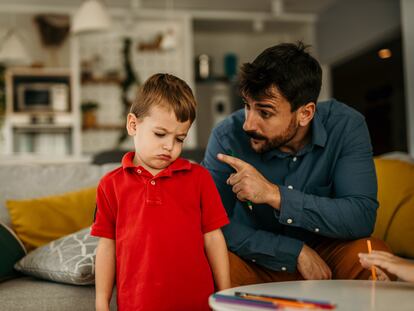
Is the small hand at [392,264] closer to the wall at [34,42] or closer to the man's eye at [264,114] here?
the man's eye at [264,114]

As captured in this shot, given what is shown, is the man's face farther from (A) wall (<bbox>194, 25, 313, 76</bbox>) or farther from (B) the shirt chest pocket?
(A) wall (<bbox>194, 25, 313, 76</bbox>)

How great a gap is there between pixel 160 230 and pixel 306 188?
2.30 feet

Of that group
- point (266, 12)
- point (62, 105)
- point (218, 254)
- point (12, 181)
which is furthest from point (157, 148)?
point (266, 12)

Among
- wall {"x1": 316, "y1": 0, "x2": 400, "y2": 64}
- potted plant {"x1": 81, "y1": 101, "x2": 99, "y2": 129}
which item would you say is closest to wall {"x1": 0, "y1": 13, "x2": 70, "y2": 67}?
potted plant {"x1": 81, "y1": 101, "x2": 99, "y2": 129}

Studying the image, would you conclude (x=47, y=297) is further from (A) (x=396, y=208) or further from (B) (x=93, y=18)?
(B) (x=93, y=18)

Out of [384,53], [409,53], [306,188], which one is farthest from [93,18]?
[384,53]

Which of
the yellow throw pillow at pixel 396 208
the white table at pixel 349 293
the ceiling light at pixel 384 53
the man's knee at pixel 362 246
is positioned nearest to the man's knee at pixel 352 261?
the man's knee at pixel 362 246

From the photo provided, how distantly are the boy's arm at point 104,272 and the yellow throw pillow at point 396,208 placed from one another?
4.43ft

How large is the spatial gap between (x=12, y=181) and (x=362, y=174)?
5.03ft

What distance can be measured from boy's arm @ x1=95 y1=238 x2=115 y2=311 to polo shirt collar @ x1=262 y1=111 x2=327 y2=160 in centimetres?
72

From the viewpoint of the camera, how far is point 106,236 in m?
1.51

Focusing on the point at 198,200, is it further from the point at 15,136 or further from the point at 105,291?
the point at 15,136

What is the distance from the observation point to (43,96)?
7000 mm

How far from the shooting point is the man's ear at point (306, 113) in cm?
196
